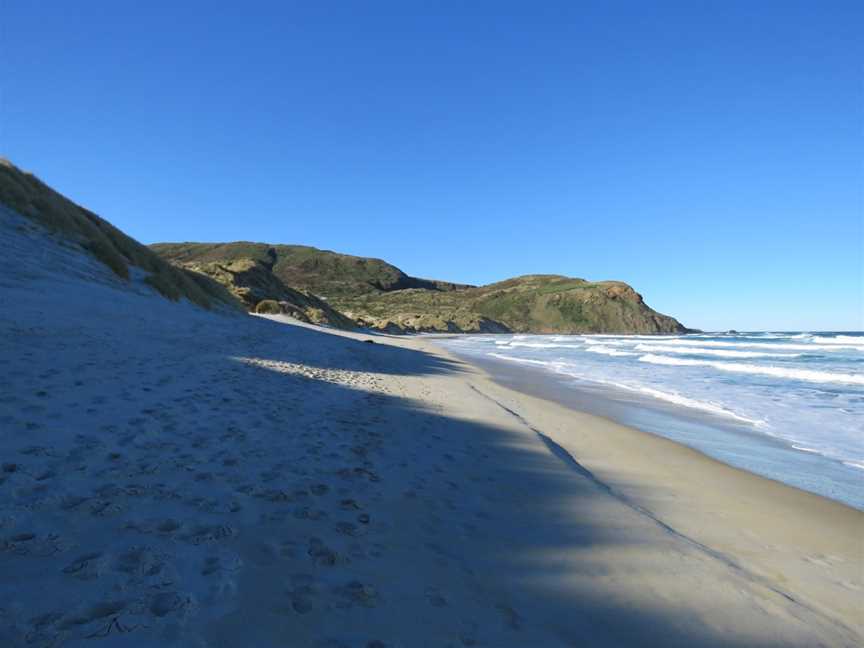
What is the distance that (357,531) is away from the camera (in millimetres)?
3344

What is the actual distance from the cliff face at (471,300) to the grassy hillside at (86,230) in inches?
3318

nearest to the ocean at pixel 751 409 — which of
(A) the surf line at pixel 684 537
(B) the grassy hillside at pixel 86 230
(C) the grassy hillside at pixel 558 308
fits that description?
(A) the surf line at pixel 684 537

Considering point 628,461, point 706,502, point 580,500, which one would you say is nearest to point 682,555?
point 580,500

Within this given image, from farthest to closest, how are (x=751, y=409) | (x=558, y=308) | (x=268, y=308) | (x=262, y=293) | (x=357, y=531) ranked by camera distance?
(x=558, y=308) < (x=262, y=293) < (x=268, y=308) < (x=751, y=409) < (x=357, y=531)

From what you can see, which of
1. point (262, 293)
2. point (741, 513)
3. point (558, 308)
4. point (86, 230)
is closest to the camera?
point (741, 513)

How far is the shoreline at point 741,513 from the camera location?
374 cm

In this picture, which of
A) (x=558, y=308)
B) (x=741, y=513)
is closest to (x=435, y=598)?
(x=741, y=513)

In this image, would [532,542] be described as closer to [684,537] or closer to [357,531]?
[357,531]

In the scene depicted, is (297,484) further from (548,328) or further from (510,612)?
(548,328)

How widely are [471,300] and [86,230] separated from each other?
453ft

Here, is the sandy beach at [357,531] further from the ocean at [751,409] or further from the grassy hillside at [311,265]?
the grassy hillside at [311,265]

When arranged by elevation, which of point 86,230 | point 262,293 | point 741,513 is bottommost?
point 741,513

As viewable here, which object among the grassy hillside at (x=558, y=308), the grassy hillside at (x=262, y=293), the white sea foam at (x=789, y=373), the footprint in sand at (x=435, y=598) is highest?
the grassy hillside at (x=558, y=308)

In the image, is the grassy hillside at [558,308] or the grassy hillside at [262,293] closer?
the grassy hillside at [262,293]
